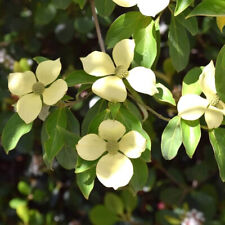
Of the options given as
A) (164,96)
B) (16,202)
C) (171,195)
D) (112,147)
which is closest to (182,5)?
(164,96)

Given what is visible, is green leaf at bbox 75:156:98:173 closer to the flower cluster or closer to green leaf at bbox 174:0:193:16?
green leaf at bbox 174:0:193:16

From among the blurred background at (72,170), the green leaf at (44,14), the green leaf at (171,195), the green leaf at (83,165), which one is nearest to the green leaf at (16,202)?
the blurred background at (72,170)

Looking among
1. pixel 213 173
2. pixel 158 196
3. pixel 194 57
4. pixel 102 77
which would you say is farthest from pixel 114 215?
pixel 102 77

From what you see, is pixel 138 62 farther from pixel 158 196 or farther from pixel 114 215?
pixel 158 196

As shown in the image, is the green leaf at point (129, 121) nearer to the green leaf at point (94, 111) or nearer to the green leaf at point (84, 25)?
→ the green leaf at point (94, 111)

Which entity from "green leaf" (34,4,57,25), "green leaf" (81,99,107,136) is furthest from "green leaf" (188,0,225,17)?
"green leaf" (34,4,57,25)

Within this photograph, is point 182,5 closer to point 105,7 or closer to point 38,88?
point 105,7

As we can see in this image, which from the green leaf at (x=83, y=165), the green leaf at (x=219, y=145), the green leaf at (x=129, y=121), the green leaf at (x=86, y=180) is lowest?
the green leaf at (x=86, y=180)
